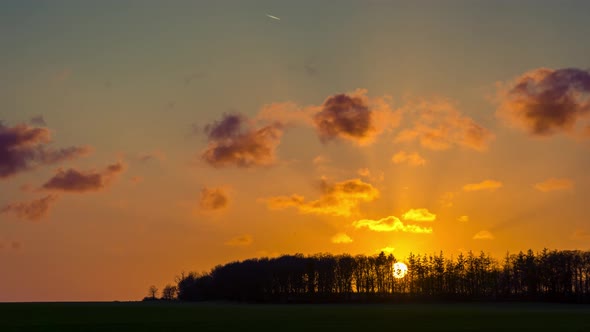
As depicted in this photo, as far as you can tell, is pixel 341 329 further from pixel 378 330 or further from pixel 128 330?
pixel 128 330

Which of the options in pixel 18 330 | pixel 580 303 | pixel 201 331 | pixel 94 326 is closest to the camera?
pixel 201 331

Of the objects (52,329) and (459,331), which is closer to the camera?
(459,331)

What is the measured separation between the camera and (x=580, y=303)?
650ft

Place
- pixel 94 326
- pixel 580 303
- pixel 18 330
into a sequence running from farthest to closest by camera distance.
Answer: pixel 580 303, pixel 94 326, pixel 18 330

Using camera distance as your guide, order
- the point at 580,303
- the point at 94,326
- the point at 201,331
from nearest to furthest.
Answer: the point at 201,331, the point at 94,326, the point at 580,303

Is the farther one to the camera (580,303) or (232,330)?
(580,303)

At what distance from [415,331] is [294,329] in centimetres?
1219

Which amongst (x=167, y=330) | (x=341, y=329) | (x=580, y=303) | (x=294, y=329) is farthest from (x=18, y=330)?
(x=580, y=303)

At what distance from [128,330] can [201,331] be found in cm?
815

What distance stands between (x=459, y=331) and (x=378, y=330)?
806 centimetres

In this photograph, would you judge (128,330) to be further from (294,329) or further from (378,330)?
(378,330)

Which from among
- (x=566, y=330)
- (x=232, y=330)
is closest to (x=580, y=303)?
(x=566, y=330)

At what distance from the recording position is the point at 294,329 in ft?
230

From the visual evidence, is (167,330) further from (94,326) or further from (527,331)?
(527,331)
